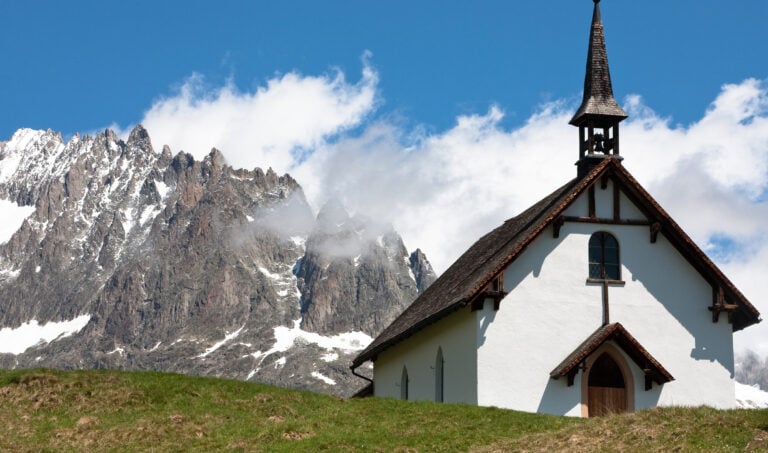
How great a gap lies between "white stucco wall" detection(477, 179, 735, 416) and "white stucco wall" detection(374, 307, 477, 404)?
0.95 metres

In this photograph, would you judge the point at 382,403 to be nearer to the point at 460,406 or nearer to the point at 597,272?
the point at 460,406

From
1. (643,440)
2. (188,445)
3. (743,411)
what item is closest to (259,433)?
(188,445)

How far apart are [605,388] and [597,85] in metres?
12.5

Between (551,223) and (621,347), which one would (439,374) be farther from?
(551,223)

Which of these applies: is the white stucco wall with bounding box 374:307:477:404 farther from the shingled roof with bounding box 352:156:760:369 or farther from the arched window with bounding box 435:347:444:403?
the shingled roof with bounding box 352:156:760:369

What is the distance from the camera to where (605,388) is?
4341 cm

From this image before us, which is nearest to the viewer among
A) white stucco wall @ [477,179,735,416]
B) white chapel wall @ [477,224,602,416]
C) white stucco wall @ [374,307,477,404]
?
white chapel wall @ [477,224,602,416]

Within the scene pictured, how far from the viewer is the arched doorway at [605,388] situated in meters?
43.0

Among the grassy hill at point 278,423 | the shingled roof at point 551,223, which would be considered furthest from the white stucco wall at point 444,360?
the grassy hill at point 278,423

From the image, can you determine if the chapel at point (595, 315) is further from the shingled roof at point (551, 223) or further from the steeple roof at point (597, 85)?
the steeple roof at point (597, 85)

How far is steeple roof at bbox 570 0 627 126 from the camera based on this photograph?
4784cm

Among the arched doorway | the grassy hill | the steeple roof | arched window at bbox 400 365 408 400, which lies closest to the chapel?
the arched doorway

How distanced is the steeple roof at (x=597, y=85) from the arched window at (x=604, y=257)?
17.4 feet

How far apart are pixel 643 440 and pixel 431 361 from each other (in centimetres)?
2007
